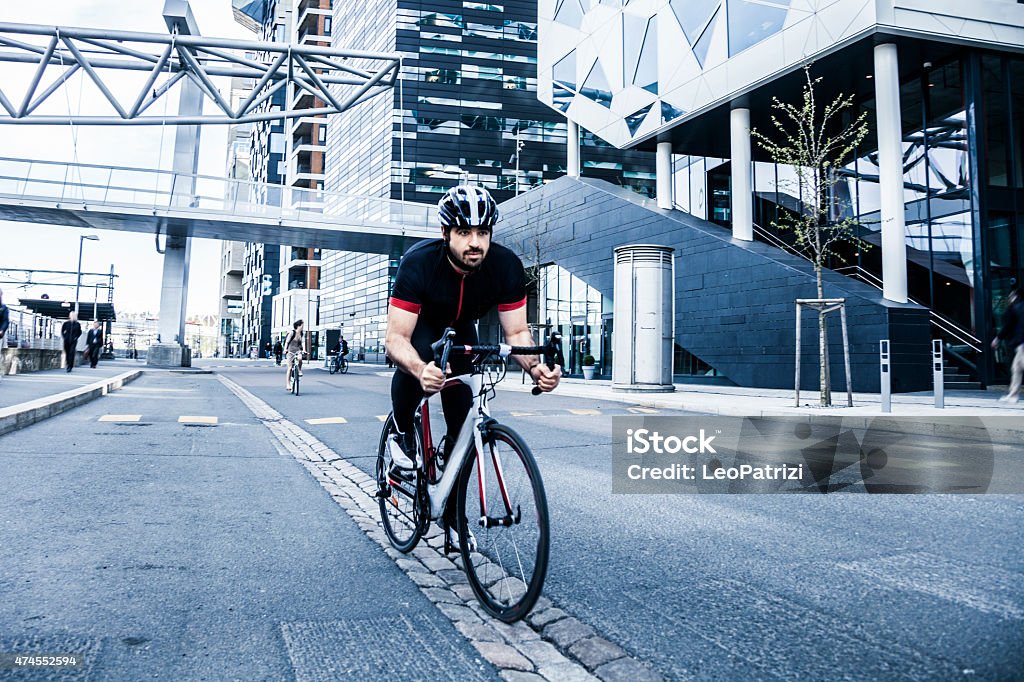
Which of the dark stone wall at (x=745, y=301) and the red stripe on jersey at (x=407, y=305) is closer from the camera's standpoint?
the red stripe on jersey at (x=407, y=305)

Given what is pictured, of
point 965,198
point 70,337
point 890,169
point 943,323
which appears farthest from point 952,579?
point 70,337

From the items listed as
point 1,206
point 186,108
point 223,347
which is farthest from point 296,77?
point 223,347

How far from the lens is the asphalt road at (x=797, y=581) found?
250 cm

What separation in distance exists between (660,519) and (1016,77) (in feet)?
70.3

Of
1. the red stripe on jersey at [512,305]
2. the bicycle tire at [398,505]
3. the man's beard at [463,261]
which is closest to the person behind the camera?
the man's beard at [463,261]

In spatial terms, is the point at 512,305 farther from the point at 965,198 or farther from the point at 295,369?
the point at 965,198

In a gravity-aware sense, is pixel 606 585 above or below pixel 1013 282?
below

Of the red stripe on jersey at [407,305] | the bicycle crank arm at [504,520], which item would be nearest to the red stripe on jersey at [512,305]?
the red stripe on jersey at [407,305]

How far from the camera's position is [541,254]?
33438mm

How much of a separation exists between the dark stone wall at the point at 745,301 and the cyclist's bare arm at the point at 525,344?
16.0 metres

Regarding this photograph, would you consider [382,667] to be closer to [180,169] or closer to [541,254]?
[541,254]

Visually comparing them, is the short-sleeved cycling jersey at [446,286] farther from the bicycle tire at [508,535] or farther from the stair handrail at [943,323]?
the stair handrail at [943,323]

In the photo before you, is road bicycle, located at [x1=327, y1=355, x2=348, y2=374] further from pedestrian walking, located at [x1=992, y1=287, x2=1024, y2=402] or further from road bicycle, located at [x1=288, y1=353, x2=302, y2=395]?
pedestrian walking, located at [x1=992, y1=287, x2=1024, y2=402]

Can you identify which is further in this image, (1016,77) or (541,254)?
(541,254)
